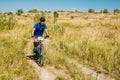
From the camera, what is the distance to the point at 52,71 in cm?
927

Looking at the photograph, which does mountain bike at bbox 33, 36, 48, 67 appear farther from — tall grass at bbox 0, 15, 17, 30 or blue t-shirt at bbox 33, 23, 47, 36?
tall grass at bbox 0, 15, 17, 30

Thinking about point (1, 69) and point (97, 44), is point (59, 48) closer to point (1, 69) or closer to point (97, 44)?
point (97, 44)

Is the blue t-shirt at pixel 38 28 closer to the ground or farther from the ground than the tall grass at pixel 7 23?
farther from the ground

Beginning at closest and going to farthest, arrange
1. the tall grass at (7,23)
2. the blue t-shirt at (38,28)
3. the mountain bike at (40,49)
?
the mountain bike at (40,49) < the blue t-shirt at (38,28) < the tall grass at (7,23)

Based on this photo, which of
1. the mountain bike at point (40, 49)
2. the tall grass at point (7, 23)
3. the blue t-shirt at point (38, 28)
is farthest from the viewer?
the tall grass at point (7, 23)

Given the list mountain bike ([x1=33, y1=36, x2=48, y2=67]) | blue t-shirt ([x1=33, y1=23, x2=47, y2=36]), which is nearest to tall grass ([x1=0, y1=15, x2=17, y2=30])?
blue t-shirt ([x1=33, y1=23, x2=47, y2=36])

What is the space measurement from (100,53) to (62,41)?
3663 mm

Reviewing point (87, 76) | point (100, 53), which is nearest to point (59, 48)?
point (100, 53)

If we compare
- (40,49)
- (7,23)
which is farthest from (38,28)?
(7,23)

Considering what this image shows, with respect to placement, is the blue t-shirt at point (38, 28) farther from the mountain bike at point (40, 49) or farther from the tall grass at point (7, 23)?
the tall grass at point (7, 23)

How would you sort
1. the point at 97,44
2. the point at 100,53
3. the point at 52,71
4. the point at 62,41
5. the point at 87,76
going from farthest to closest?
the point at 62,41, the point at 97,44, the point at 100,53, the point at 52,71, the point at 87,76

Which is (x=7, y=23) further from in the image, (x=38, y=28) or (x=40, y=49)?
(x=40, y=49)

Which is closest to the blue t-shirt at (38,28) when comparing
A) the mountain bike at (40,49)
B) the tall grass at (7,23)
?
the mountain bike at (40,49)

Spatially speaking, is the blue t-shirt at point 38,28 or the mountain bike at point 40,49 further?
the blue t-shirt at point 38,28
